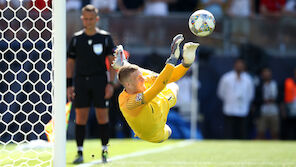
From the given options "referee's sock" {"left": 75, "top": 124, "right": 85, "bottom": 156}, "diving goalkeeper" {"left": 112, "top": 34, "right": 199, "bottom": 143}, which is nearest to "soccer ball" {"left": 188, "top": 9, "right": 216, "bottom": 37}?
"diving goalkeeper" {"left": 112, "top": 34, "right": 199, "bottom": 143}

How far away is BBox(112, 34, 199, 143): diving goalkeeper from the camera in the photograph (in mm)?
5492

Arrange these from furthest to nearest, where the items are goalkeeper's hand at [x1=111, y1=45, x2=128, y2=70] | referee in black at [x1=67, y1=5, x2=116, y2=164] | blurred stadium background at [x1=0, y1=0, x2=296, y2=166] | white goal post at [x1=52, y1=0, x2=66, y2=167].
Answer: blurred stadium background at [x1=0, y1=0, x2=296, y2=166] → referee in black at [x1=67, y1=5, x2=116, y2=164] → goalkeeper's hand at [x1=111, y1=45, x2=128, y2=70] → white goal post at [x1=52, y1=0, x2=66, y2=167]

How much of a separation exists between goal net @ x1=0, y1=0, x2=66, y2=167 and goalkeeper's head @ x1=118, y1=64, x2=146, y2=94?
724 millimetres

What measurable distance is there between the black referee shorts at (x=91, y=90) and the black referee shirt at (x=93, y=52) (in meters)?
0.09

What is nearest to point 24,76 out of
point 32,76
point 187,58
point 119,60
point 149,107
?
point 32,76

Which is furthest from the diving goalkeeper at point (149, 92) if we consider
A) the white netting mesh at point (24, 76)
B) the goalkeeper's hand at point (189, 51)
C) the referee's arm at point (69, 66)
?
the referee's arm at point (69, 66)

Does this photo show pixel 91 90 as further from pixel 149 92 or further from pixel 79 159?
pixel 149 92

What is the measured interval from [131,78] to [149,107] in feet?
1.40

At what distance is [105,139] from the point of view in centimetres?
799

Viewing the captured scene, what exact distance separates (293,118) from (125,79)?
9.10 m

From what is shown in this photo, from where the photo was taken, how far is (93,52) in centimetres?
816

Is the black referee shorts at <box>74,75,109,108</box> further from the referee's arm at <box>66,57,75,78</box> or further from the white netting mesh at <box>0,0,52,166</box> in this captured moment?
the white netting mesh at <box>0,0,52,166</box>

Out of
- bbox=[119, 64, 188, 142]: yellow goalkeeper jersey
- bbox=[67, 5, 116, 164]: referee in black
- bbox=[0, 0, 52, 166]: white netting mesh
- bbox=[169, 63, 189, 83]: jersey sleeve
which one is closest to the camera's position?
bbox=[119, 64, 188, 142]: yellow goalkeeper jersey

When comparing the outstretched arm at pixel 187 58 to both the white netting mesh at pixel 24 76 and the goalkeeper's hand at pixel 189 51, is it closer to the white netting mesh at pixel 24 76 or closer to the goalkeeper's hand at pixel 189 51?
the goalkeeper's hand at pixel 189 51
